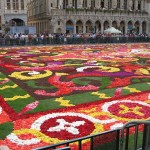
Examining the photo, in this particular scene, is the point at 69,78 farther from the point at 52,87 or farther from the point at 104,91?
the point at 104,91

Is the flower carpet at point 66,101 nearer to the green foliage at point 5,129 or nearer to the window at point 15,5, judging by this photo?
the green foliage at point 5,129

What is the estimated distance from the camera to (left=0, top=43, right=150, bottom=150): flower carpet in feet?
22.1

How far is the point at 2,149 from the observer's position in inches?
206

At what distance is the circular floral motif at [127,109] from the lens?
25.5 feet

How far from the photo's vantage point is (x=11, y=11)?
41.9 meters

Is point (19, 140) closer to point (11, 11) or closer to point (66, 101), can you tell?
point (66, 101)

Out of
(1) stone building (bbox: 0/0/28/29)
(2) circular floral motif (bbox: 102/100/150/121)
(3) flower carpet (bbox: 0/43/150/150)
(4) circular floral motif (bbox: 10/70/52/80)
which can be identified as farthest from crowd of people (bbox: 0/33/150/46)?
(2) circular floral motif (bbox: 102/100/150/121)

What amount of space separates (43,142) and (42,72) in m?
7.37

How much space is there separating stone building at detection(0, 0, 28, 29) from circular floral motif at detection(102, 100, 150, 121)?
3492 cm

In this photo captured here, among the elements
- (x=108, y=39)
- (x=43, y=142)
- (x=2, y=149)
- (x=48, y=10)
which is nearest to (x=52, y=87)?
(x=43, y=142)

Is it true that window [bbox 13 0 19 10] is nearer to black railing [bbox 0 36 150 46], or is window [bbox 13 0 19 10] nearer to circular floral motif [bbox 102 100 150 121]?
black railing [bbox 0 36 150 46]

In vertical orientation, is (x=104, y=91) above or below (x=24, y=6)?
below

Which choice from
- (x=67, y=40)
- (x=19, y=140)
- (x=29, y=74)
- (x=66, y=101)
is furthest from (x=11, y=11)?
(x=19, y=140)

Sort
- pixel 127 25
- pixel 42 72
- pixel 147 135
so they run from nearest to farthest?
pixel 147 135
pixel 42 72
pixel 127 25
